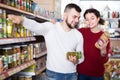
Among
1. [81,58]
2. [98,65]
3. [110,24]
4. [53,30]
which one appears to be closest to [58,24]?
[53,30]

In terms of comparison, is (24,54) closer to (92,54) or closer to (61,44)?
(61,44)

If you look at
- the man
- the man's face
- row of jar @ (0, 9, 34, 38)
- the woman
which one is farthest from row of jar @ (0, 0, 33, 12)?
the woman

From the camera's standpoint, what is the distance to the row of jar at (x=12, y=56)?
8.33ft

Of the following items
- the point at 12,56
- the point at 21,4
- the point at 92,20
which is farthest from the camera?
the point at 92,20

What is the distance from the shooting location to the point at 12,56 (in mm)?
2781

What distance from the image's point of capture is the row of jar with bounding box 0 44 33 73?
100.0 inches

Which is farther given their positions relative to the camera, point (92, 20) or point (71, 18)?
point (92, 20)

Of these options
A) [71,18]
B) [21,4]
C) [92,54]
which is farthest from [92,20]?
[21,4]

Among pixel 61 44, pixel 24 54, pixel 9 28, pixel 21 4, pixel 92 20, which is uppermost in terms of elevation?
pixel 21 4

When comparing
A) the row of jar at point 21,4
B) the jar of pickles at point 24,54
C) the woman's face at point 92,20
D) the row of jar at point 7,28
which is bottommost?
the jar of pickles at point 24,54

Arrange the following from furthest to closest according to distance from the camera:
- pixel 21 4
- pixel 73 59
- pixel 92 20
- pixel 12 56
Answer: pixel 92 20
pixel 21 4
pixel 12 56
pixel 73 59

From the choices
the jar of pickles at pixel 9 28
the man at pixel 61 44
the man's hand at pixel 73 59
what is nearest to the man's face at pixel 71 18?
the man at pixel 61 44

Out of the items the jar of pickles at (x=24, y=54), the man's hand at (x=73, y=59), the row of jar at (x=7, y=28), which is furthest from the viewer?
the jar of pickles at (x=24, y=54)

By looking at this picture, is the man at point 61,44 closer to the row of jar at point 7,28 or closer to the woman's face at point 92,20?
the row of jar at point 7,28
